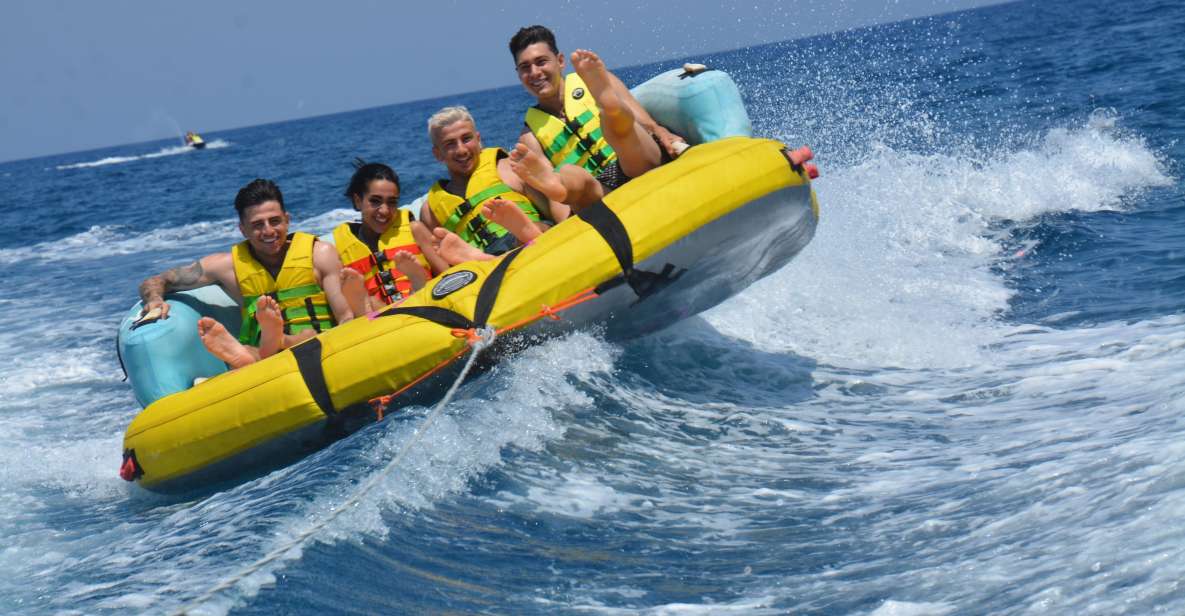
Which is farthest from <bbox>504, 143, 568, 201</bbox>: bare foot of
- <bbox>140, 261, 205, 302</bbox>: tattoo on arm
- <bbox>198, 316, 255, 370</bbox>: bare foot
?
<bbox>140, 261, 205, 302</bbox>: tattoo on arm

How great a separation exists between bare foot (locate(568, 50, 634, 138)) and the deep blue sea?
792 mm

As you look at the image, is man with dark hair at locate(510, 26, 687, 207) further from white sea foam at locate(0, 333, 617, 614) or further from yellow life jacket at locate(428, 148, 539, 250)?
white sea foam at locate(0, 333, 617, 614)

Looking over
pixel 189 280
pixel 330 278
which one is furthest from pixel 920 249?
pixel 189 280

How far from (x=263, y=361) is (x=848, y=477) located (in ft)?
6.27

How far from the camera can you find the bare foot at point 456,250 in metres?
3.98

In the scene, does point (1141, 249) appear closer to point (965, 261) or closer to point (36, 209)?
point (965, 261)

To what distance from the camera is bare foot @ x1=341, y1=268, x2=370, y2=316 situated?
12.9 feet

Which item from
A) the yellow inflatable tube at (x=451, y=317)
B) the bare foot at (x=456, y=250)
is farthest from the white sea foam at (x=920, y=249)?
the bare foot at (x=456, y=250)

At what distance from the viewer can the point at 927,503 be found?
2.79 metres

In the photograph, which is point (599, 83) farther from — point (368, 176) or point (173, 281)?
point (173, 281)

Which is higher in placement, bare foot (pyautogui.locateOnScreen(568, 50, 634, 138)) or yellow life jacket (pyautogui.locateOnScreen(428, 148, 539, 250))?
bare foot (pyautogui.locateOnScreen(568, 50, 634, 138))

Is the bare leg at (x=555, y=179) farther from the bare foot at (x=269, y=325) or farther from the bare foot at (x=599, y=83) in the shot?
the bare foot at (x=269, y=325)

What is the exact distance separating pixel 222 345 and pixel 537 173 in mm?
1239

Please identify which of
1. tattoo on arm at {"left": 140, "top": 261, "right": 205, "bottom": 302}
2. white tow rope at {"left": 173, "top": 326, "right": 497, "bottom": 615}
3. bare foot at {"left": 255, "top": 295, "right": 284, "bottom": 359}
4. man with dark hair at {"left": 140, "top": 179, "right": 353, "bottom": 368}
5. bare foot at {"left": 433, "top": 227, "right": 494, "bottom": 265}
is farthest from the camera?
tattoo on arm at {"left": 140, "top": 261, "right": 205, "bottom": 302}
